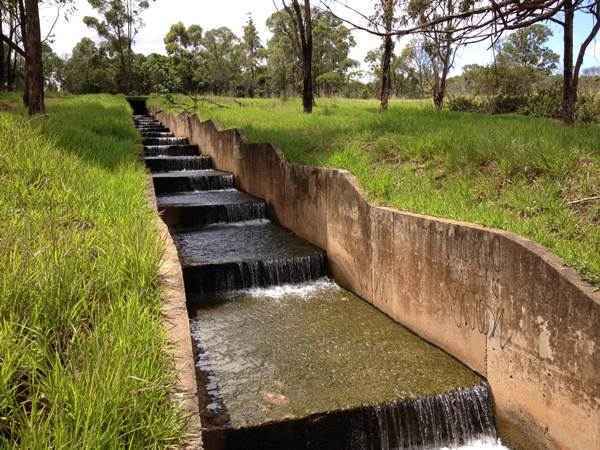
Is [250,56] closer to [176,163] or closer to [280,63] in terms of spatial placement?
[280,63]

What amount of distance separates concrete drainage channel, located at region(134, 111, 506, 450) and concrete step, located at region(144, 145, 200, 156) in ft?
27.2

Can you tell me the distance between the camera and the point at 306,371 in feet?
16.3

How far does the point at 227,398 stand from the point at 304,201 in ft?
16.2

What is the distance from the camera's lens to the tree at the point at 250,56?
65.0 m

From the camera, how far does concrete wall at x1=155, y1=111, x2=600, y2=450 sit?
3.88 m

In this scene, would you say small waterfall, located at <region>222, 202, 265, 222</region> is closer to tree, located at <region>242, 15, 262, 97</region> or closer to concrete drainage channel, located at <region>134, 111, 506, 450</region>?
concrete drainage channel, located at <region>134, 111, 506, 450</region>

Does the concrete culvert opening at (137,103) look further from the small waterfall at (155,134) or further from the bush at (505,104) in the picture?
the bush at (505,104)

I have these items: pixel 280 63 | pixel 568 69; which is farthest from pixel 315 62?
pixel 568 69

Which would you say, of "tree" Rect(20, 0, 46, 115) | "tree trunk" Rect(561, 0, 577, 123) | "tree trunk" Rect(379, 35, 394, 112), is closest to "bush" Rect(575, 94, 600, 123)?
"tree trunk" Rect(561, 0, 577, 123)

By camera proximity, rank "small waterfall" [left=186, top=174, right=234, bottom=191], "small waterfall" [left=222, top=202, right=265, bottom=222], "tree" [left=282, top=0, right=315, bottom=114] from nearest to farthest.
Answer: "small waterfall" [left=222, top=202, right=265, bottom=222] < "small waterfall" [left=186, top=174, right=234, bottom=191] < "tree" [left=282, top=0, right=315, bottom=114]

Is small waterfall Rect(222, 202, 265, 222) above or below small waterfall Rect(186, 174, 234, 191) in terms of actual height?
below

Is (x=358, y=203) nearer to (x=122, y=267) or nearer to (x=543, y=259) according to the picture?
→ (x=543, y=259)

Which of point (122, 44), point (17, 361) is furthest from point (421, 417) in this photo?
point (122, 44)

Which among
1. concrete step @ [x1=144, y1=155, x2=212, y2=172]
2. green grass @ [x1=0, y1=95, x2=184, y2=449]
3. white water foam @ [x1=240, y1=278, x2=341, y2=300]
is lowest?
white water foam @ [x1=240, y1=278, x2=341, y2=300]
